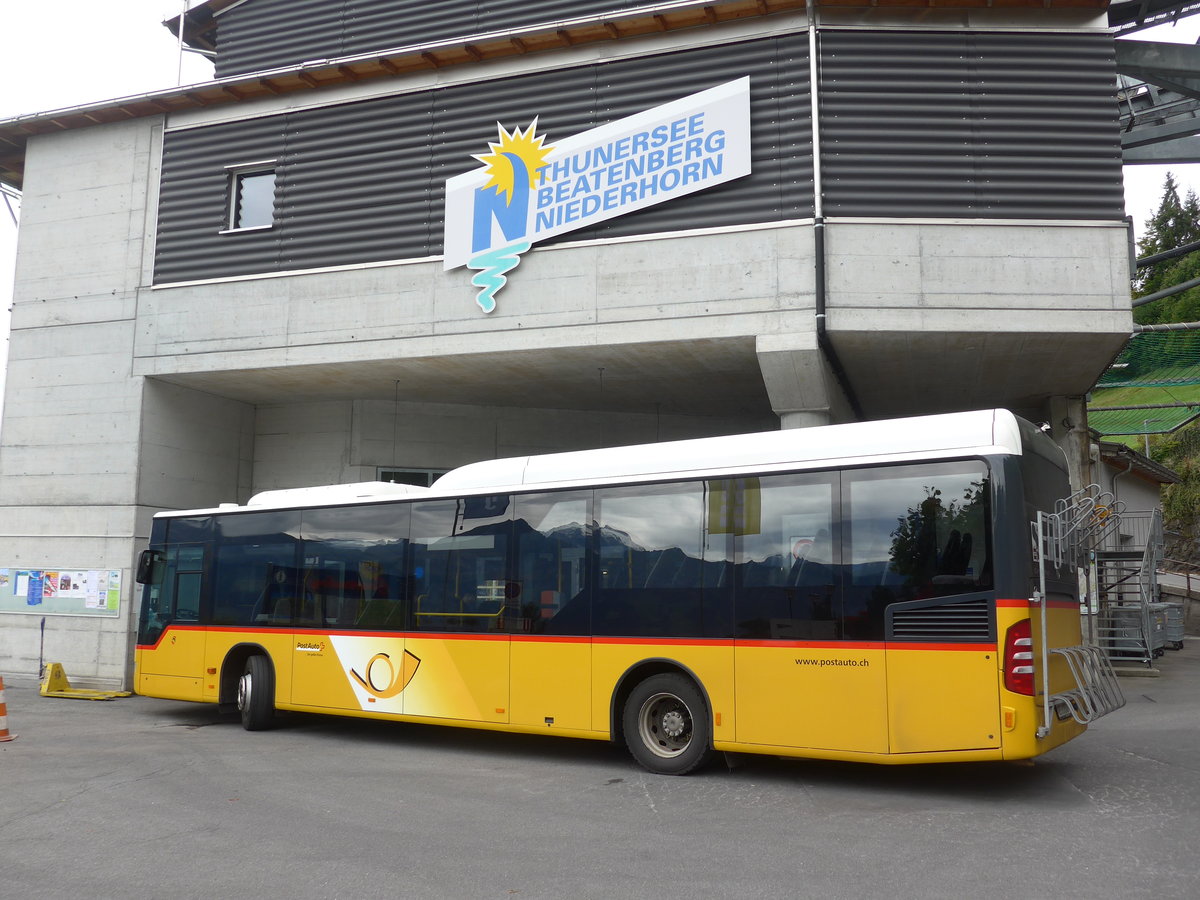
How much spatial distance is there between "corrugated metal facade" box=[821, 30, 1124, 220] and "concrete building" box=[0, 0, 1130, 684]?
4cm

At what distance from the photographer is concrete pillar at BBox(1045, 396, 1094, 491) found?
15.6 meters

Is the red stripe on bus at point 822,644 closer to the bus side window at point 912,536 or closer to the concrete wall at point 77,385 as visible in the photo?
the bus side window at point 912,536

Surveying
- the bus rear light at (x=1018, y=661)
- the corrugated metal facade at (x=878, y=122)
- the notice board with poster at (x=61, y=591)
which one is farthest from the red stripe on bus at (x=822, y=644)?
the notice board with poster at (x=61, y=591)

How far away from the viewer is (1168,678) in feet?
55.9

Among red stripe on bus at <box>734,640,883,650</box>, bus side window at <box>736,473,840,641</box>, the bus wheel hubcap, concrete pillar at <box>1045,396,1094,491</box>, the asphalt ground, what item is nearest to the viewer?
Answer: the asphalt ground

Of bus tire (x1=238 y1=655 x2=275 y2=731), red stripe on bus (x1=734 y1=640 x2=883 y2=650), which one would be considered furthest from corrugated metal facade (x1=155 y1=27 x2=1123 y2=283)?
red stripe on bus (x1=734 y1=640 x2=883 y2=650)

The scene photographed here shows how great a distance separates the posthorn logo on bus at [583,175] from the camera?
45.5 ft

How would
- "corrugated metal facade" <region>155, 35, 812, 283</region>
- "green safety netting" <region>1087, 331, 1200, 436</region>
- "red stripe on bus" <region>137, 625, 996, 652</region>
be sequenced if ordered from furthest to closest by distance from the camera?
"green safety netting" <region>1087, 331, 1200, 436</region> → "corrugated metal facade" <region>155, 35, 812, 283</region> → "red stripe on bus" <region>137, 625, 996, 652</region>

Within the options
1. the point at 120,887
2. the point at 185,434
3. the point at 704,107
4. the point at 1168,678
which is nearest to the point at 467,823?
the point at 120,887

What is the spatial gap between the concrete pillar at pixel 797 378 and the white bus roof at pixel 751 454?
3763 millimetres

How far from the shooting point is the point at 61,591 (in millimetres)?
16781

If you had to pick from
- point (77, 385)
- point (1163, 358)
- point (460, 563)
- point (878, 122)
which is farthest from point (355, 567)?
point (1163, 358)

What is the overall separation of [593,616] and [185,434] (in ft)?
34.1

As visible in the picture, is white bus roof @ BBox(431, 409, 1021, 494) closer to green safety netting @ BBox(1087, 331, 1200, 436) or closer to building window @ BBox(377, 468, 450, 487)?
building window @ BBox(377, 468, 450, 487)
